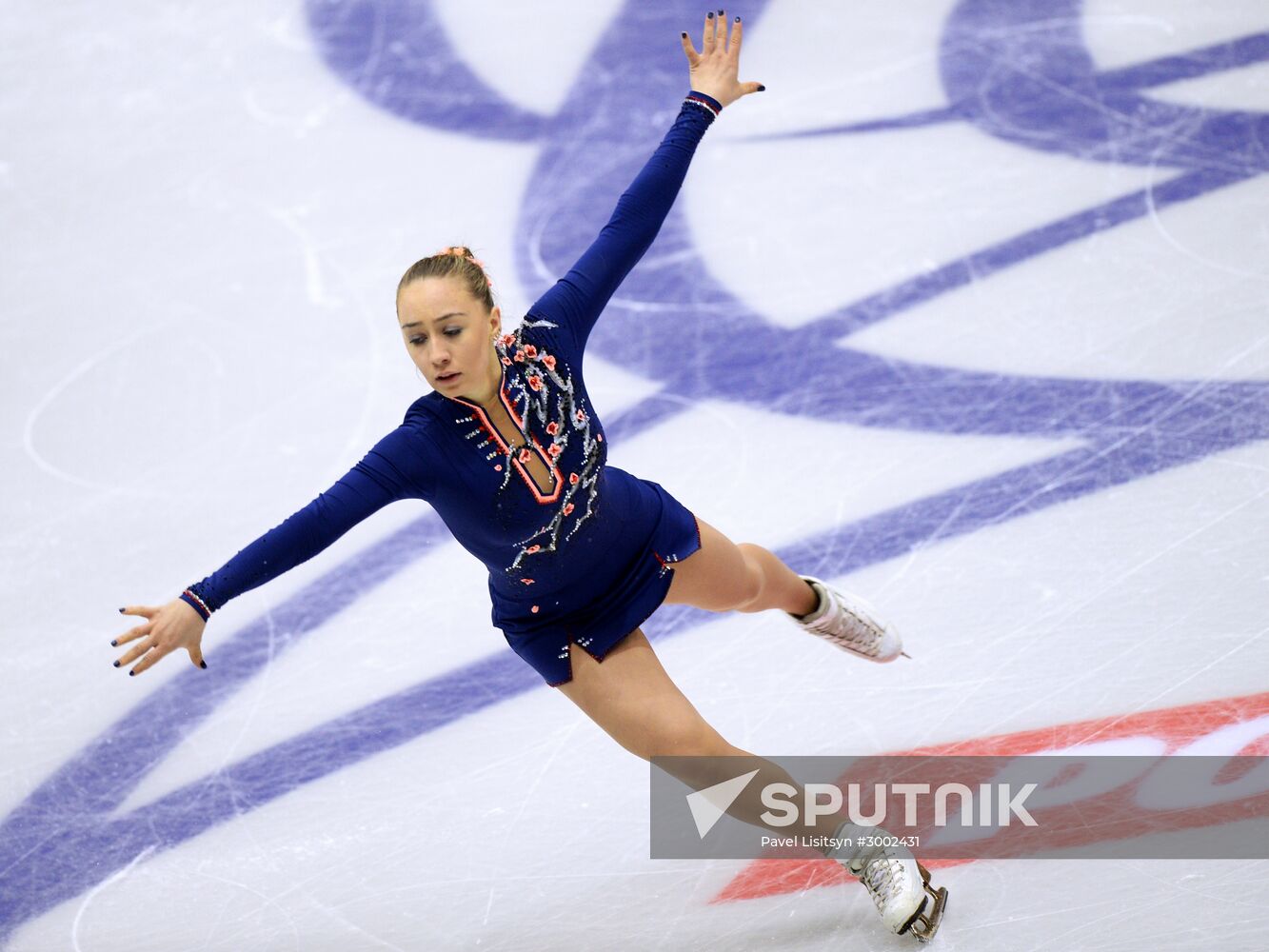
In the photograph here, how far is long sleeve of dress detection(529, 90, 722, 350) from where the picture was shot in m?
3.24

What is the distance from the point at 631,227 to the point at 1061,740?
1.69 meters

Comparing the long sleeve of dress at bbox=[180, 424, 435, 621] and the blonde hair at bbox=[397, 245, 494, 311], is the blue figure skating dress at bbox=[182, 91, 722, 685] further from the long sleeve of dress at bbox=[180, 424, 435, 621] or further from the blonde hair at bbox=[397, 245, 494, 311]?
the blonde hair at bbox=[397, 245, 494, 311]

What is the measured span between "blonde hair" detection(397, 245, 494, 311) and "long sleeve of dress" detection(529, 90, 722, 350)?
17 centimetres

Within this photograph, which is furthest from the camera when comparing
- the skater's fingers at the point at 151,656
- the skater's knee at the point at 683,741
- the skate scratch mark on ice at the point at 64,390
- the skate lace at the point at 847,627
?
the skate scratch mark on ice at the point at 64,390

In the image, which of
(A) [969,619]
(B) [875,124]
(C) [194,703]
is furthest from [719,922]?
(B) [875,124]

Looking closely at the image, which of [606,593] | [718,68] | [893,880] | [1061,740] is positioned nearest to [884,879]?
[893,880]

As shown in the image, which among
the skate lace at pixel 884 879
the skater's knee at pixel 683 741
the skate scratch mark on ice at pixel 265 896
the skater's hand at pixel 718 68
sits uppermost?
the skater's hand at pixel 718 68

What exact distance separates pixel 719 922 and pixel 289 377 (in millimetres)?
3002

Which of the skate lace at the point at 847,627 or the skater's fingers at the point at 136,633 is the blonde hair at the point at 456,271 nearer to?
the skater's fingers at the point at 136,633

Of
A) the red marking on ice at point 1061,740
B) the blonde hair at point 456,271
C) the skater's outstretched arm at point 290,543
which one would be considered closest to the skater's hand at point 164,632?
the skater's outstretched arm at point 290,543

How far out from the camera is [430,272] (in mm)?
2975

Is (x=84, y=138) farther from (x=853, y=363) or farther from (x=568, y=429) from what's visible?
(x=568, y=429)

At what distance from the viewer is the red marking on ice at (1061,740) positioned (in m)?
3.52

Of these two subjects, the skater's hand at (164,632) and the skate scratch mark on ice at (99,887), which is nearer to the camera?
the skater's hand at (164,632)
